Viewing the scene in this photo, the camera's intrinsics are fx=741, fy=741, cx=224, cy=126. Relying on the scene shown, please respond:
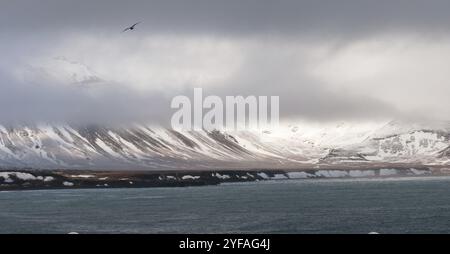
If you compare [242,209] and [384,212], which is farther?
[242,209]

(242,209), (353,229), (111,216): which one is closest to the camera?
(353,229)

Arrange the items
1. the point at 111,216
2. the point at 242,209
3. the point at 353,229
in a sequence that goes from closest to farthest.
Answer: the point at 353,229, the point at 111,216, the point at 242,209

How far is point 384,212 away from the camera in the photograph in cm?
12356
